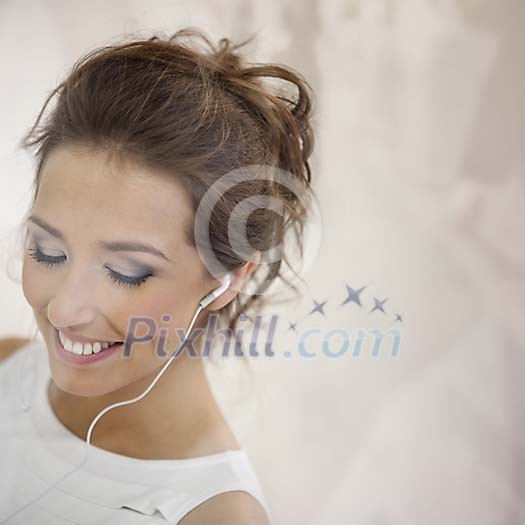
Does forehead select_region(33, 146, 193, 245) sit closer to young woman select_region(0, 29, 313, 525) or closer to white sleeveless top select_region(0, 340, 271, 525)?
young woman select_region(0, 29, 313, 525)

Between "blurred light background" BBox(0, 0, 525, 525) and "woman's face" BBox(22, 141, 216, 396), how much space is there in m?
0.18

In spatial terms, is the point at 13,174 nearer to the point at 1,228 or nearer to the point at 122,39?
the point at 1,228

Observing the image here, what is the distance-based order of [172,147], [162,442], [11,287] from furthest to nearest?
[11,287]
[162,442]
[172,147]

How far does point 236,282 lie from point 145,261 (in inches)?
4.4

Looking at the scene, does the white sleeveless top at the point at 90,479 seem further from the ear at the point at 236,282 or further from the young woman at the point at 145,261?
the ear at the point at 236,282

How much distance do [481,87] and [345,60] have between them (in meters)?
0.16

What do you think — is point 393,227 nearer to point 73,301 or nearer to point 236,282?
point 236,282

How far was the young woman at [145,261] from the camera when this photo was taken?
0.62 metres

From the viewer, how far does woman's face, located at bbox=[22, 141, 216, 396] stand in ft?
2.04

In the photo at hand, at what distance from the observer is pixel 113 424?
0.78m

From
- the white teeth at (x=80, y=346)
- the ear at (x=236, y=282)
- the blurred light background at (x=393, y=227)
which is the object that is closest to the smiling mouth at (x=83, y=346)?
the white teeth at (x=80, y=346)

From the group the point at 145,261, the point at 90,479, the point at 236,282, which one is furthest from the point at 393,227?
the point at 90,479

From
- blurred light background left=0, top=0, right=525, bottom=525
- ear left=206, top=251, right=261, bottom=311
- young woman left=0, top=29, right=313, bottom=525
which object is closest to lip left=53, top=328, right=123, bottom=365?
young woman left=0, top=29, right=313, bottom=525

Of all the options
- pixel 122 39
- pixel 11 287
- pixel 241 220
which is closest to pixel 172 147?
pixel 241 220
